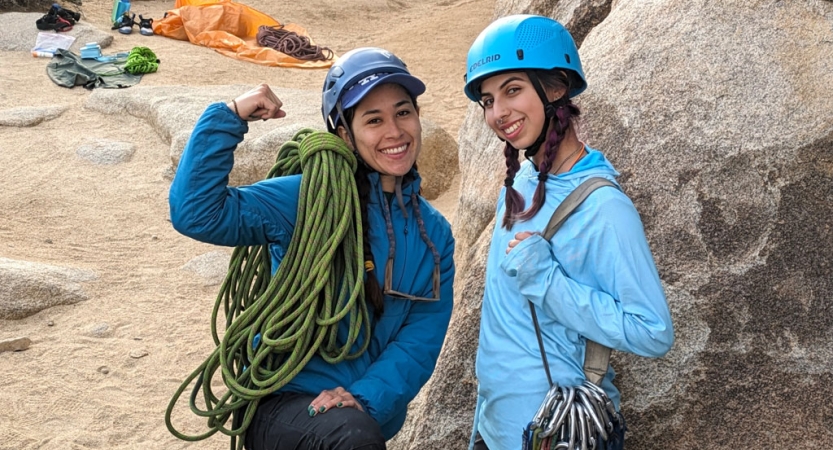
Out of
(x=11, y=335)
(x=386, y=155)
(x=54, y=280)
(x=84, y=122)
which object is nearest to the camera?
(x=386, y=155)

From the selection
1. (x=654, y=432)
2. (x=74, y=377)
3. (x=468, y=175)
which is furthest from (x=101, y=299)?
(x=654, y=432)

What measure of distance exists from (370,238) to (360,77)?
51 cm

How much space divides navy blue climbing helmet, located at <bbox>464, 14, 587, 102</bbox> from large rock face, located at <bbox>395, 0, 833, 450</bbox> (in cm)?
75

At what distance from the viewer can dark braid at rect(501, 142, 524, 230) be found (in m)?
2.38

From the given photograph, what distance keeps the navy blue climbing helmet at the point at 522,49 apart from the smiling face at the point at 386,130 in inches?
12.7

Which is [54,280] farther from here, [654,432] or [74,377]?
[654,432]

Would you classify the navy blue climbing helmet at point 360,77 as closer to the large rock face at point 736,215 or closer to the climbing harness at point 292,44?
the large rock face at point 736,215

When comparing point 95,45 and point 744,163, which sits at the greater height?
point 744,163

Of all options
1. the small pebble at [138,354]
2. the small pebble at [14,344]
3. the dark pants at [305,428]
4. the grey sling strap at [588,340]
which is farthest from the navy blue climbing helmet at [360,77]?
the small pebble at [14,344]

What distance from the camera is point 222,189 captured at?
2.43 metres

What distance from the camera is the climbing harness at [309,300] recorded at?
8.24 ft

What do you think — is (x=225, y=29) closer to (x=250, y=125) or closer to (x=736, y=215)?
(x=250, y=125)

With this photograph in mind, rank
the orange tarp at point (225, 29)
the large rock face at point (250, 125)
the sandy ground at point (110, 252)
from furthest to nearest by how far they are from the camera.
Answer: the orange tarp at point (225, 29), the large rock face at point (250, 125), the sandy ground at point (110, 252)

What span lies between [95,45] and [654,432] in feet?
35.1
